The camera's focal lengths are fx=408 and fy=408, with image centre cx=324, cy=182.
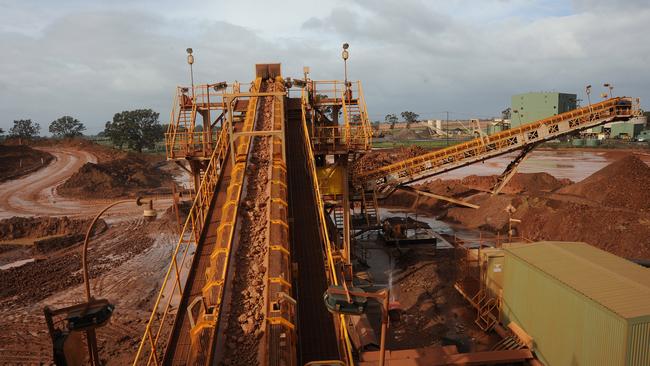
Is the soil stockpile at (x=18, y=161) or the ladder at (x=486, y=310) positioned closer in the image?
the ladder at (x=486, y=310)

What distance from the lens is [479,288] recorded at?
1470cm

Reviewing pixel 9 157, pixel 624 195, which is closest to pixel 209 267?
pixel 624 195

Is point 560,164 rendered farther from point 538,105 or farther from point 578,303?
point 578,303

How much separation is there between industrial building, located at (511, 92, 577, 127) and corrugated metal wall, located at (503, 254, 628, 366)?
196ft

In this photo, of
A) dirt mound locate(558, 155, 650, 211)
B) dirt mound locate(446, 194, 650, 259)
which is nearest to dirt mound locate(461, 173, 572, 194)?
dirt mound locate(558, 155, 650, 211)

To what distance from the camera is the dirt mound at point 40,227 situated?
85.3ft

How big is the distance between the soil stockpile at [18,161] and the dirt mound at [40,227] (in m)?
19.8

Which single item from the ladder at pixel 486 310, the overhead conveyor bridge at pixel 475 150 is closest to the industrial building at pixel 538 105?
the overhead conveyor bridge at pixel 475 150

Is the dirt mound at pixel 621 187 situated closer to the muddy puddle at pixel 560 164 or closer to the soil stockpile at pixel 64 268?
the muddy puddle at pixel 560 164

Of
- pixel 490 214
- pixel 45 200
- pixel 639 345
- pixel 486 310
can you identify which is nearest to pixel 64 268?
pixel 486 310

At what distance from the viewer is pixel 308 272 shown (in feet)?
25.5

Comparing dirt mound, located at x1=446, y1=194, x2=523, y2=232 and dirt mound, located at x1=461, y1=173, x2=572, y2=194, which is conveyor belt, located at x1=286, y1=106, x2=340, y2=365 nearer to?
dirt mound, located at x1=446, y1=194, x2=523, y2=232

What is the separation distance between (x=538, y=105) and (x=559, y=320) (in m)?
67.5

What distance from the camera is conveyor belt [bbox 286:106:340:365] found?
657cm
